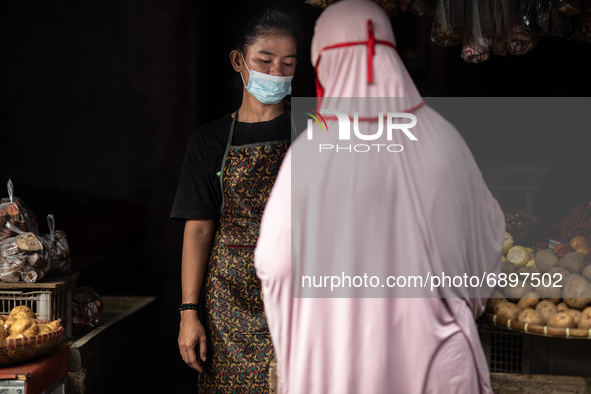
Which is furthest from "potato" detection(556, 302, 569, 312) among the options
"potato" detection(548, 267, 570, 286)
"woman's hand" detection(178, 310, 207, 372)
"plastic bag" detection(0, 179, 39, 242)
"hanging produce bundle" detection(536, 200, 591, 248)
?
"plastic bag" detection(0, 179, 39, 242)

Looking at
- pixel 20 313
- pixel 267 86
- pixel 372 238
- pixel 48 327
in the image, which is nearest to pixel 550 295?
pixel 372 238

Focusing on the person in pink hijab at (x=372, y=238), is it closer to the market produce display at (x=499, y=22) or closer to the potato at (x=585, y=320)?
the potato at (x=585, y=320)

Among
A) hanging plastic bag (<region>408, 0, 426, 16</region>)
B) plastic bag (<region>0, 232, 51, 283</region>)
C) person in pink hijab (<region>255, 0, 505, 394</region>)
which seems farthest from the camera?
hanging plastic bag (<region>408, 0, 426, 16</region>)

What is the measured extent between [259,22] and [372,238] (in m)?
1.14

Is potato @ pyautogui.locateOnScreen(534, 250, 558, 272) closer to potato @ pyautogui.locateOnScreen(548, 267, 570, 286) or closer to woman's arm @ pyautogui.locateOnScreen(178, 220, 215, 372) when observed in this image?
potato @ pyautogui.locateOnScreen(548, 267, 570, 286)

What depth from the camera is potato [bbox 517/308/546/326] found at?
2.39 metres

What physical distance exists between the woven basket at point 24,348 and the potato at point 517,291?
5.78ft

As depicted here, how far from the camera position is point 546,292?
257 cm

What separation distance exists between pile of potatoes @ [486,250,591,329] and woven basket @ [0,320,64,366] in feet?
5.52

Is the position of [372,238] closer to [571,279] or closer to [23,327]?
[571,279]

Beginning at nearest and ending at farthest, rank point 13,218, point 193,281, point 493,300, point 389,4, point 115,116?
point 493,300
point 193,281
point 13,218
point 389,4
point 115,116

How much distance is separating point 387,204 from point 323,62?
46cm

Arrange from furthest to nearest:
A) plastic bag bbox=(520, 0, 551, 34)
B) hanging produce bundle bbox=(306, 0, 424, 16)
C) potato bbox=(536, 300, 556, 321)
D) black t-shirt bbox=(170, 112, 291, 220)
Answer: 1. plastic bag bbox=(520, 0, 551, 34)
2. hanging produce bundle bbox=(306, 0, 424, 16)
3. black t-shirt bbox=(170, 112, 291, 220)
4. potato bbox=(536, 300, 556, 321)

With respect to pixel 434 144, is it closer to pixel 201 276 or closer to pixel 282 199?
pixel 282 199
